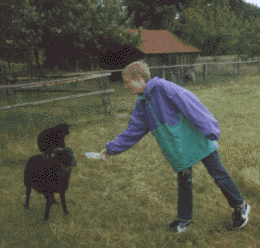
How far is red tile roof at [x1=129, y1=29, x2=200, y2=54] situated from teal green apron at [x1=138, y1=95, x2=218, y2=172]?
1620 cm

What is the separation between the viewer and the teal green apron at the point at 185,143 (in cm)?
222

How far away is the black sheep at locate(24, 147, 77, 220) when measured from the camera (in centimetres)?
267

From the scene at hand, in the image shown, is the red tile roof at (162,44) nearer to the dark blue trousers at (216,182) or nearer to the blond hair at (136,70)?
the blond hair at (136,70)

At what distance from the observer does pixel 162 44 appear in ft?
64.3

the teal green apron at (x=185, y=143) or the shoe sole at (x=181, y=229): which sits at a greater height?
the teal green apron at (x=185, y=143)

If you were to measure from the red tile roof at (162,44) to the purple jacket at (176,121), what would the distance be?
636 inches

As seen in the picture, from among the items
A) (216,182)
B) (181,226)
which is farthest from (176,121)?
(181,226)

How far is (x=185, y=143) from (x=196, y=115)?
0.29m

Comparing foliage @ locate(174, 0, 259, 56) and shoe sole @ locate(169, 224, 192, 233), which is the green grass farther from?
foliage @ locate(174, 0, 259, 56)

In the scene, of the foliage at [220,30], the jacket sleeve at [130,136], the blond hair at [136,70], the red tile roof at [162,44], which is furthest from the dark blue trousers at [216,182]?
the foliage at [220,30]

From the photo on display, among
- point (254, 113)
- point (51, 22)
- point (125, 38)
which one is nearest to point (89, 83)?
point (125, 38)

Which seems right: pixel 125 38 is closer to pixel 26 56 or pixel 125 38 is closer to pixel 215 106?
pixel 26 56

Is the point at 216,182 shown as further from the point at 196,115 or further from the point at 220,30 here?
the point at 220,30

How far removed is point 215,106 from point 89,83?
944 cm
